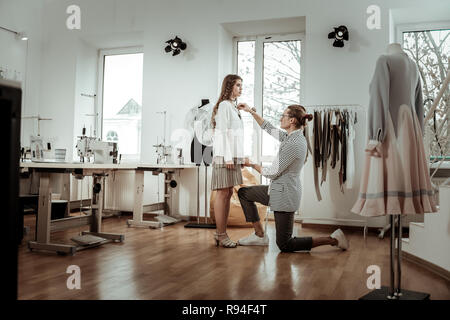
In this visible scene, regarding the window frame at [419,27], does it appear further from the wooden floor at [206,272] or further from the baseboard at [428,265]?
the baseboard at [428,265]

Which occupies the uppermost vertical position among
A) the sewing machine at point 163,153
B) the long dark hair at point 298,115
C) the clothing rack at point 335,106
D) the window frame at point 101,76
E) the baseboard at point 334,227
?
the window frame at point 101,76

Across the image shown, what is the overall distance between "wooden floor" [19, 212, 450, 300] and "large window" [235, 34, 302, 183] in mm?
2333

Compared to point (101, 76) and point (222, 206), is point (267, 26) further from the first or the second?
point (222, 206)

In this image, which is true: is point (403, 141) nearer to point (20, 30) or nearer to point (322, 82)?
point (322, 82)

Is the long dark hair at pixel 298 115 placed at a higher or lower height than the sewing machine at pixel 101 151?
higher

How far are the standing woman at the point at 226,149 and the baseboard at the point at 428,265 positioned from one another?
147 cm

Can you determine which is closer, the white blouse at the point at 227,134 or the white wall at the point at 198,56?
the white blouse at the point at 227,134

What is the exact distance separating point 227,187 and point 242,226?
5.35ft

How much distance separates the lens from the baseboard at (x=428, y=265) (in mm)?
2753

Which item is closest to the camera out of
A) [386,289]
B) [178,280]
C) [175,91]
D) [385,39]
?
[386,289]

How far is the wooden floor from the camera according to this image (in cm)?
229

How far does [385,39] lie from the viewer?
494 centimetres

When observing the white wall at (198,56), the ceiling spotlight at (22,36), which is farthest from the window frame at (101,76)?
the ceiling spotlight at (22,36)
